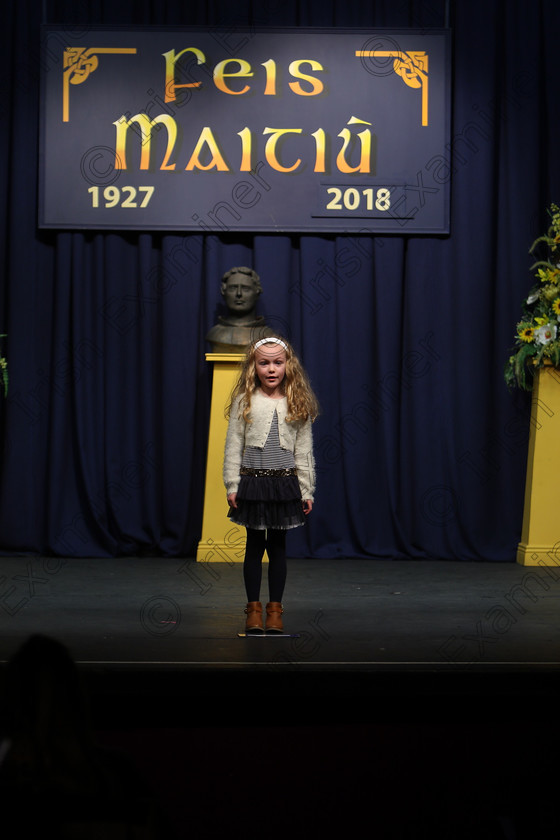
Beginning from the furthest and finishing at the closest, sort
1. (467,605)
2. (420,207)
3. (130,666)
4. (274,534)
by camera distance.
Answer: (420,207), (467,605), (274,534), (130,666)

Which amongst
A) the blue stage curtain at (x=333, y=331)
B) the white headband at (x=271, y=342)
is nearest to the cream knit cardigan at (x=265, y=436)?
the white headband at (x=271, y=342)

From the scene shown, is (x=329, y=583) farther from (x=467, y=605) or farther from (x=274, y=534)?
(x=274, y=534)

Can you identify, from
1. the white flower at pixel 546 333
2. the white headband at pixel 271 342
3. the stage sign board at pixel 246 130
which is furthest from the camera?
the stage sign board at pixel 246 130

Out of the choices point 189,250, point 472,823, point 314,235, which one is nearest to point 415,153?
point 314,235

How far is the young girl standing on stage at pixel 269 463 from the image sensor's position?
146 inches

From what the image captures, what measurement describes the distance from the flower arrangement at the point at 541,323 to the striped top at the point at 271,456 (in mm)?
2169

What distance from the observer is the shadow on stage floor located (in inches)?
78.4

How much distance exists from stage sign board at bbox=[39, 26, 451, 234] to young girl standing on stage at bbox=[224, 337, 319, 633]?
2138 millimetres

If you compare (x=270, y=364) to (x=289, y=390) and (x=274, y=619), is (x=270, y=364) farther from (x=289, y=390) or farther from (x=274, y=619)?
(x=274, y=619)

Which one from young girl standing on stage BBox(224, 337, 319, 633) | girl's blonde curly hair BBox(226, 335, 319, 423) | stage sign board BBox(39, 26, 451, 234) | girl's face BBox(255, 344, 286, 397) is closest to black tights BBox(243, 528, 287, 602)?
young girl standing on stage BBox(224, 337, 319, 633)

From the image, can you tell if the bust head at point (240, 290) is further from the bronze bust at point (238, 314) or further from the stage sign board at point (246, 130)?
the stage sign board at point (246, 130)

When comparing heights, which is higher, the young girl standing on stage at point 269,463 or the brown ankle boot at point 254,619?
the young girl standing on stage at point 269,463

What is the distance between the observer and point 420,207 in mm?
5742

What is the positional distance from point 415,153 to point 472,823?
452 centimetres
